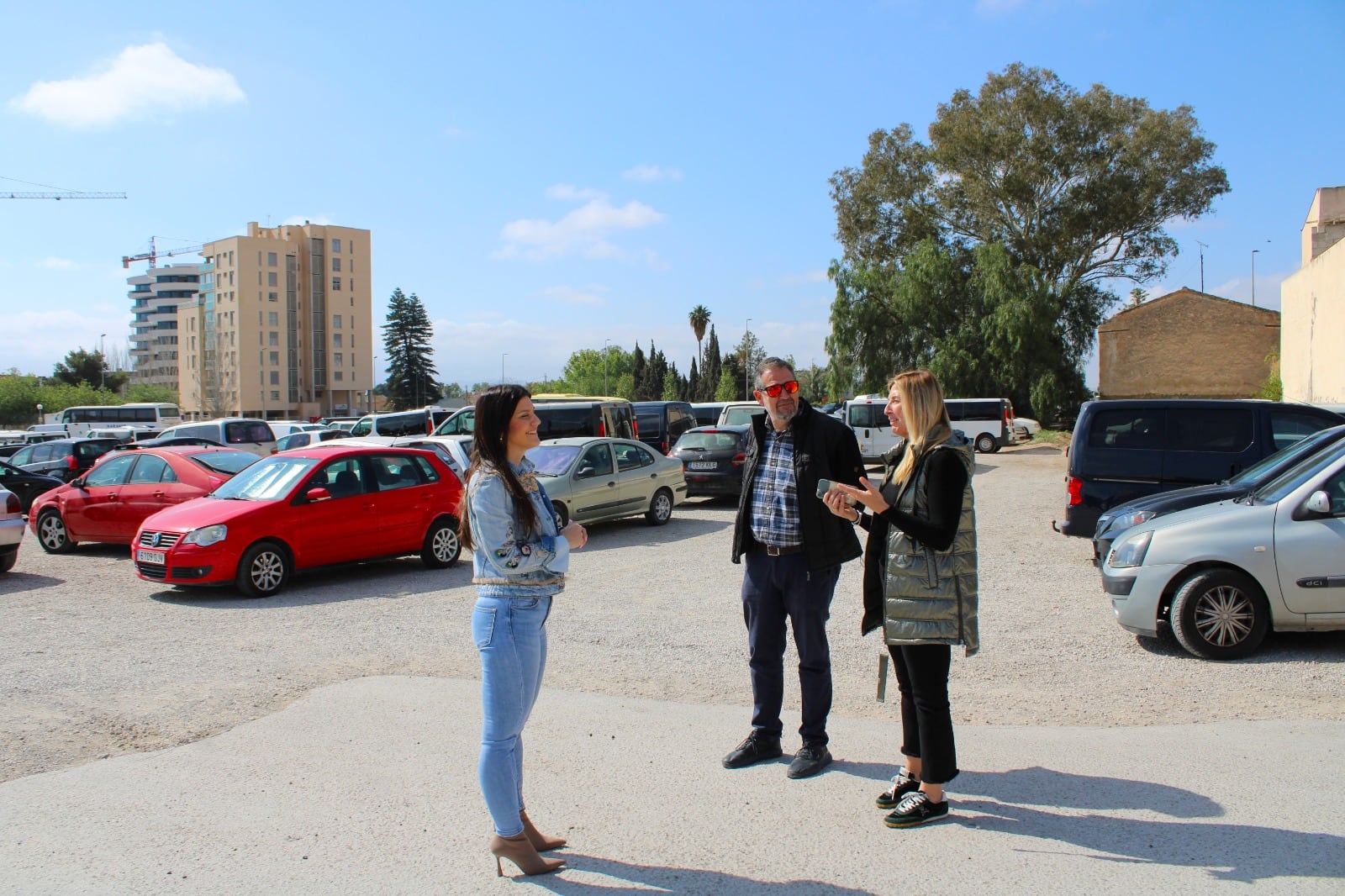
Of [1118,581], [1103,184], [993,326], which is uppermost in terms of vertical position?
[1103,184]

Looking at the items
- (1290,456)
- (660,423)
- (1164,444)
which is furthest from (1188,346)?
(1290,456)

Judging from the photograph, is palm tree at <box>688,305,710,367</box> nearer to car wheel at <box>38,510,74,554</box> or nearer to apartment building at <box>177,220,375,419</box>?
apartment building at <box>177,220,375,419</box>

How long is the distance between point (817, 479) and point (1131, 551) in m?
3.84

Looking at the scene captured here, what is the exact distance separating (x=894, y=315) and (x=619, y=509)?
1446 inches

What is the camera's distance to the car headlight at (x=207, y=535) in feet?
32.3

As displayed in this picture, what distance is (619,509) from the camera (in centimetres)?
1534

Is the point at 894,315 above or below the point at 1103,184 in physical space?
below

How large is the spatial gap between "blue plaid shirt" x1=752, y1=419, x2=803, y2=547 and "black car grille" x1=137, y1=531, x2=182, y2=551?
756 cm

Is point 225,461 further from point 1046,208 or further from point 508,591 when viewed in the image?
point 1046,208

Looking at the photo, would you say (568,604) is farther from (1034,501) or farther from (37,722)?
(1034,501)

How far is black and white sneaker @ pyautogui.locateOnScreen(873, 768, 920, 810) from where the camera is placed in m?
4.19

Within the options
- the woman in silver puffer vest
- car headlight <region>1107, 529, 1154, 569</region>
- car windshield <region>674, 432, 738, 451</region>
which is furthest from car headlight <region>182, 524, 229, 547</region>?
car windshield <region>674, 432, 738, 451</region>

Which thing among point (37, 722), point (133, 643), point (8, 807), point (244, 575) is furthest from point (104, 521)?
point (8, 807)

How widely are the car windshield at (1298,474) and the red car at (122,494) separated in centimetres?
1201
